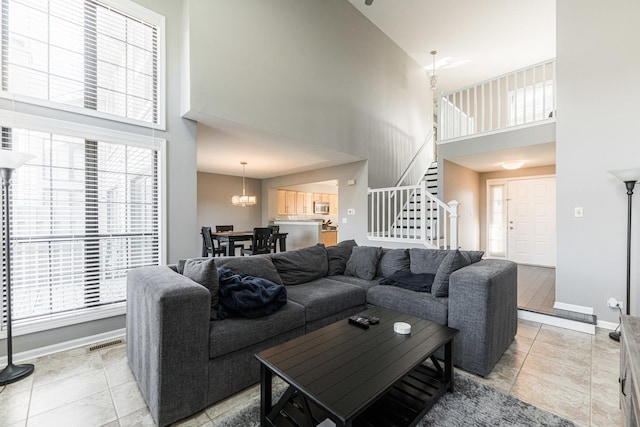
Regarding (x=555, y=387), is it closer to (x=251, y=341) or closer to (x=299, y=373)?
(x=299, y=373)

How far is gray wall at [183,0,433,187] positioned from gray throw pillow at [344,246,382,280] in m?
2.00

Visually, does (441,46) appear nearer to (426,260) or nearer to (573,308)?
(426,260)

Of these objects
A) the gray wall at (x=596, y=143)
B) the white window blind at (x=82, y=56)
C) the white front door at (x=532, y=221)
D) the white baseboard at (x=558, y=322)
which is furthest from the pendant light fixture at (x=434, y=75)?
the white window blind at (x=82, y=56)

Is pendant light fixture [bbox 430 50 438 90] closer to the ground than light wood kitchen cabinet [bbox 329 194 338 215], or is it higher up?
higher up

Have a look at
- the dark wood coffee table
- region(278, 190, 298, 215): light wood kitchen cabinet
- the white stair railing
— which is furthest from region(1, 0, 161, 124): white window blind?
region(278, 190, 298, 215): light wood kitchen cabinet

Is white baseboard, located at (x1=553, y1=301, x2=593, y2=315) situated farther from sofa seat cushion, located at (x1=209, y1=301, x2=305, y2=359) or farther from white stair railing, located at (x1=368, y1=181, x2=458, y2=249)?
sofa seat cushion, located at (x1=209, y1=301, x2=305, y2=359)

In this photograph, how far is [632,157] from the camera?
2.95m

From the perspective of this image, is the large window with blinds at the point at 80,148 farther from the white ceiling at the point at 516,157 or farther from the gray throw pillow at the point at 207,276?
the white ceiling at the point at 516,157

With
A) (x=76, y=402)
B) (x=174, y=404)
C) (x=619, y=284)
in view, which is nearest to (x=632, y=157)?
(x=619, y=284)

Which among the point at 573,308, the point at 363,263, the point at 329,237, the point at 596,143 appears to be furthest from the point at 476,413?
the point at 329,237

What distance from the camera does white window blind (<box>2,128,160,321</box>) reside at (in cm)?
246

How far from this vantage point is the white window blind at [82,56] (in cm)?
241

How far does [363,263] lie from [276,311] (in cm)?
146

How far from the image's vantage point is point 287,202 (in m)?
8.91
